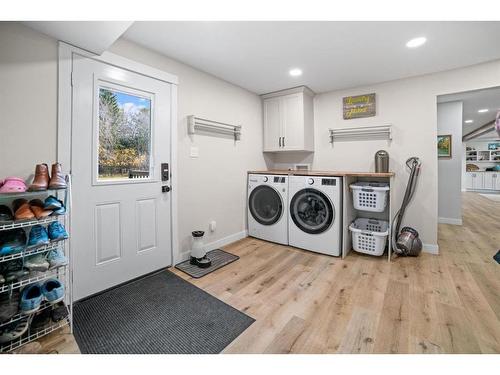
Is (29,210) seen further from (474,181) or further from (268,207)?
(474,181)

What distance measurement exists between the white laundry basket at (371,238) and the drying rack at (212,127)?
1.97m

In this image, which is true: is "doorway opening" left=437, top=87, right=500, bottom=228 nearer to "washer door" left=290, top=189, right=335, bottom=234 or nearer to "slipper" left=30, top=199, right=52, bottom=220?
"washer door" left=290, top=189, right=335, bottom=234

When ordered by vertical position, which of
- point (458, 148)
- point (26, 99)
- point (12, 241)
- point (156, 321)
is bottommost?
point (156, 321)

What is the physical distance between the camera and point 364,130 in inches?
126

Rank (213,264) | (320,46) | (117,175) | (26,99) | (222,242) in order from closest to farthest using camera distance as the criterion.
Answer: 1. (26,99)
2. (117,175)
3. (320,46)
4. (213,264)
5. (222,242)

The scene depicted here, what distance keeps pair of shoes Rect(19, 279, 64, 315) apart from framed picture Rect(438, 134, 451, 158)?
18.8 feet

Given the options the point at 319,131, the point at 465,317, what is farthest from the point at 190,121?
the point at 465,317

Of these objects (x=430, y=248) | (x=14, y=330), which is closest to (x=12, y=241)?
(x=14, y=330)

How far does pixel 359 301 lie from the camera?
1.84 m

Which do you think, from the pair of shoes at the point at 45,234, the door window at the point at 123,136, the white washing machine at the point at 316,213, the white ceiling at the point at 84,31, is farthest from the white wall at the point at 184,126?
the white washing machine at the point at 316,213

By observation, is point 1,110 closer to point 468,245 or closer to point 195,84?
point 195,84

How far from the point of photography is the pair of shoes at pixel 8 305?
126cm

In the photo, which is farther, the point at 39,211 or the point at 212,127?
the point at 212,127

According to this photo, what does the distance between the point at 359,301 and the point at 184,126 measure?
238cm
